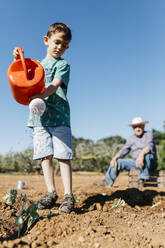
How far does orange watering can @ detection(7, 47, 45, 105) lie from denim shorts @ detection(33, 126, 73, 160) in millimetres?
459

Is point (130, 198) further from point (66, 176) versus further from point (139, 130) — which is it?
point (139, 130)

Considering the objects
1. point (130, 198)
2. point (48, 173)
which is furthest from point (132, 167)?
point (48, 173)

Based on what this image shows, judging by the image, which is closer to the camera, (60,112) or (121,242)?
(121,242)

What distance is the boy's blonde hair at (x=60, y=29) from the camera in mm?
2566

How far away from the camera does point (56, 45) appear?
260cm

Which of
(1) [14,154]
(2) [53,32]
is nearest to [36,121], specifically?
(2) [53,32]

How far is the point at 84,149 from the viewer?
41.3 ft

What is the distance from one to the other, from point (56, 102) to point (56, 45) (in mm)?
583

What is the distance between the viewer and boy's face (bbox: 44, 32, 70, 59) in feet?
8.39

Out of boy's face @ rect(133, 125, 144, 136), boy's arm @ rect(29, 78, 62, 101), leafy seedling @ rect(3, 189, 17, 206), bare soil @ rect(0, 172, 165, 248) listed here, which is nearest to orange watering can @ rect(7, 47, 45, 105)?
boy's arm @ rect(29, 78, 62, 101)

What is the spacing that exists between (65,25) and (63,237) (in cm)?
206

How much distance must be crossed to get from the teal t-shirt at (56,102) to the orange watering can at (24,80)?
33 cm

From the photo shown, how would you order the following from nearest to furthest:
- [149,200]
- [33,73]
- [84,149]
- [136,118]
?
[33,73] → [149,200] → [136,118] → [84,149]

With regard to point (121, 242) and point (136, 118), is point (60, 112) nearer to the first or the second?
point (121, 242)
